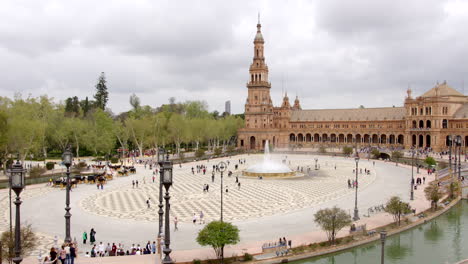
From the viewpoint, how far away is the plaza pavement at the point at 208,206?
26.1 m

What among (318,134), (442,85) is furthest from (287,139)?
(442,85)

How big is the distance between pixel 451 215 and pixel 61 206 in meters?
34.8

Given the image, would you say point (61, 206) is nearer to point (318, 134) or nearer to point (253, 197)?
point (253, 197)

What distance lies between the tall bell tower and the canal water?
74.1m

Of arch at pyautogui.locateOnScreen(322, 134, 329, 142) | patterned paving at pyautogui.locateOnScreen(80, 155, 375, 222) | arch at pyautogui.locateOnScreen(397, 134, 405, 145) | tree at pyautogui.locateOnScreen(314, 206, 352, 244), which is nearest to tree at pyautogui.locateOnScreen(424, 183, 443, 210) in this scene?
patterned paving at pyautogui.locateOnScreen(80, 155, 375, 222)

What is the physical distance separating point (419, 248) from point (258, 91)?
8098 cm

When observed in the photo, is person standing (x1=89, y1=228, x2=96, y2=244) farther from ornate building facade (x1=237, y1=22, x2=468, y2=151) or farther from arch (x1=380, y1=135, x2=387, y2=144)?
arch (x1=380, y1=135, x2=387, y2=144)

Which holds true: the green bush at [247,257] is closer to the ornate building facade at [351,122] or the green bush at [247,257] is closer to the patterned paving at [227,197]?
the patterned paving at [227,197]

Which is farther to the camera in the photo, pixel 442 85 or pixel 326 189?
pixel 442 85

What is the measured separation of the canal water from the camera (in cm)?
2441

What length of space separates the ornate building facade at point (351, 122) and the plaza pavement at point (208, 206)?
3856 centimetres

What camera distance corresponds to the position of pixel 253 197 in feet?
132

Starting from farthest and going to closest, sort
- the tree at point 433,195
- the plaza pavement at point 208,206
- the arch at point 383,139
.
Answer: the arch at point 383,139 < the tree at point 433,195 < the plaza pavement at point 208,206

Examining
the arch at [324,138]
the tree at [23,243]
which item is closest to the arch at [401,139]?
the arch at [324,138]
